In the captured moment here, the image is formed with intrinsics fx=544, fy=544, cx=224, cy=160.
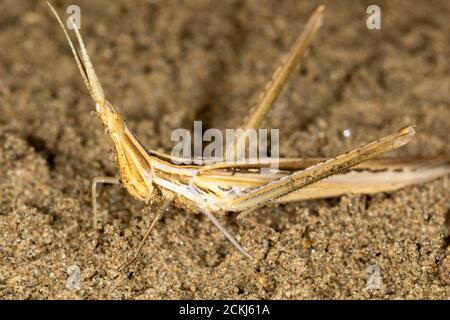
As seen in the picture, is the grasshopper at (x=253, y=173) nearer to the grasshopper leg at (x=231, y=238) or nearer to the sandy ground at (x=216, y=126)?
the grasshopper leg at (x=231, y=238)

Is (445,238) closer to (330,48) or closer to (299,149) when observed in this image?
(299,149)

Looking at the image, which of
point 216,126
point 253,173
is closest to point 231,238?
point 253,173

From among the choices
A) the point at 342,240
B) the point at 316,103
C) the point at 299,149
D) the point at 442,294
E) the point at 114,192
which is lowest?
the point at 442,294

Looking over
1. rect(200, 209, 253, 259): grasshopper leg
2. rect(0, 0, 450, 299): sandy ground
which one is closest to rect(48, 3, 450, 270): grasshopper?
rect(200, 209, 253, 259): grasshopper leg

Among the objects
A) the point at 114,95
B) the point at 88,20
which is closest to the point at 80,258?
the point at 114,95

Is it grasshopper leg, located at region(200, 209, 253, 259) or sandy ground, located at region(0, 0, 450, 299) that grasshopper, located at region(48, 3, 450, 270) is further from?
sandy ground, located at region(0, 0, 450, 299)

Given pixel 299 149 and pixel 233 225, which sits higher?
pixel 299 149

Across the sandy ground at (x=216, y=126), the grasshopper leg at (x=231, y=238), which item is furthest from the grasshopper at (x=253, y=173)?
the sandy ground at (x=216, y=126)
